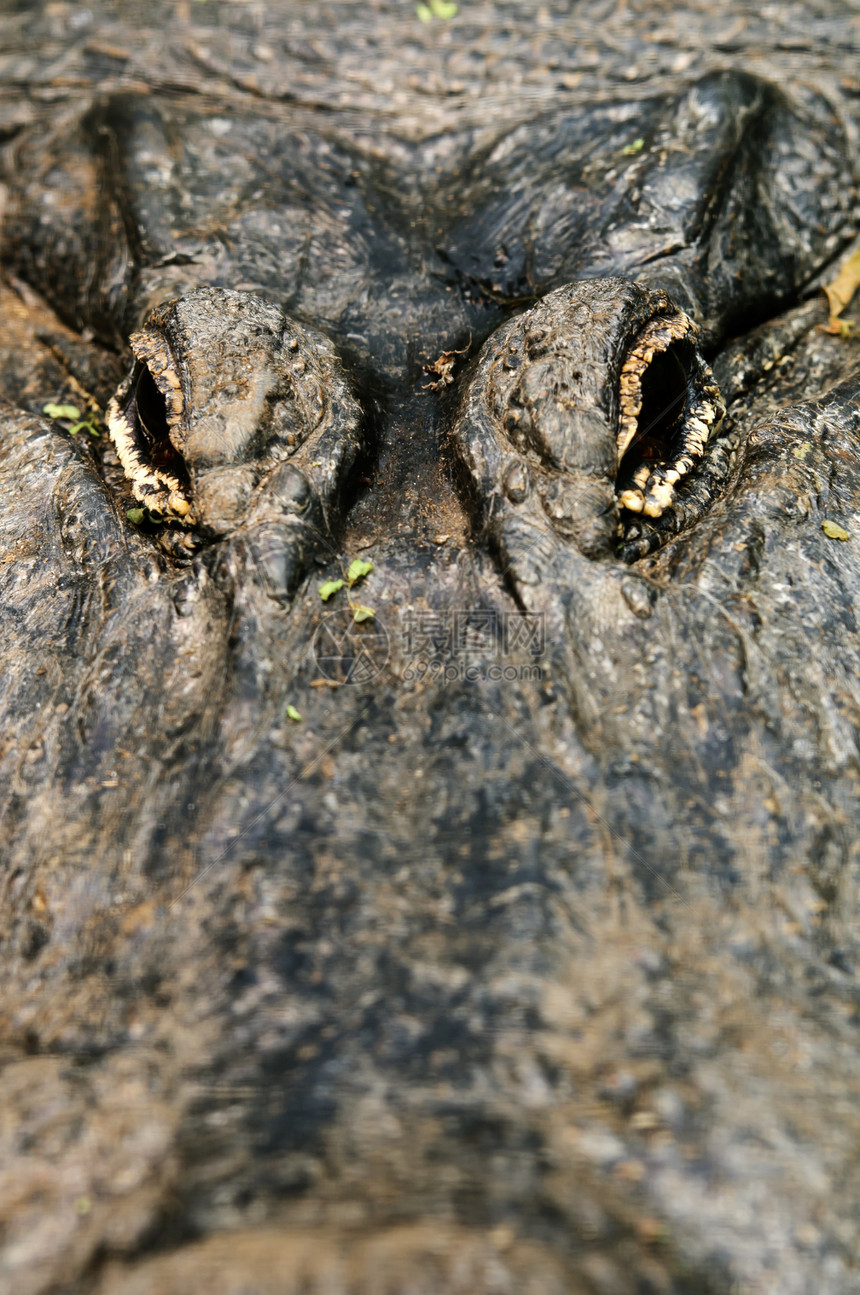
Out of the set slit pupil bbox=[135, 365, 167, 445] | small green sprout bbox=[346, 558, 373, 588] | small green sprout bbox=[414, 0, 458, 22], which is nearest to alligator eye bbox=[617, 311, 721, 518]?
small green sprout bbox=[346, 558, 373, 588]

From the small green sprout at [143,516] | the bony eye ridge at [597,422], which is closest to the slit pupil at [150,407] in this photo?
the small green sprout at [143,516]

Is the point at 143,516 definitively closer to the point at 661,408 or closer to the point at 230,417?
the point at 230,417

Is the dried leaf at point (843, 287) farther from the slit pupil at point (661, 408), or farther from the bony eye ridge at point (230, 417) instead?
the bony eye ridge at point (230, 417)

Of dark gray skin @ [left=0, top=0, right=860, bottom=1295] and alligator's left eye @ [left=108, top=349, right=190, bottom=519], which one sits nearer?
dark gray skin @ [left=0, top=0, right=860, bottom=1295]

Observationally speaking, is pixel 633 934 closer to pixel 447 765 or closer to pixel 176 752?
pixel 447 765

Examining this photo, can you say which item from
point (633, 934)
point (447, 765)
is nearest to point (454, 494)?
point (447, 765)

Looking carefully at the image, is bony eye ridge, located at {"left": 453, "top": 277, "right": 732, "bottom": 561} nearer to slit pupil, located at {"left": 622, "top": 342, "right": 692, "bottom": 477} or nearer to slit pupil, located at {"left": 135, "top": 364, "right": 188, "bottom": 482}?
slit pupil, located at {"left": 622, "top": 342, "right": 692, "bottom": 477}
